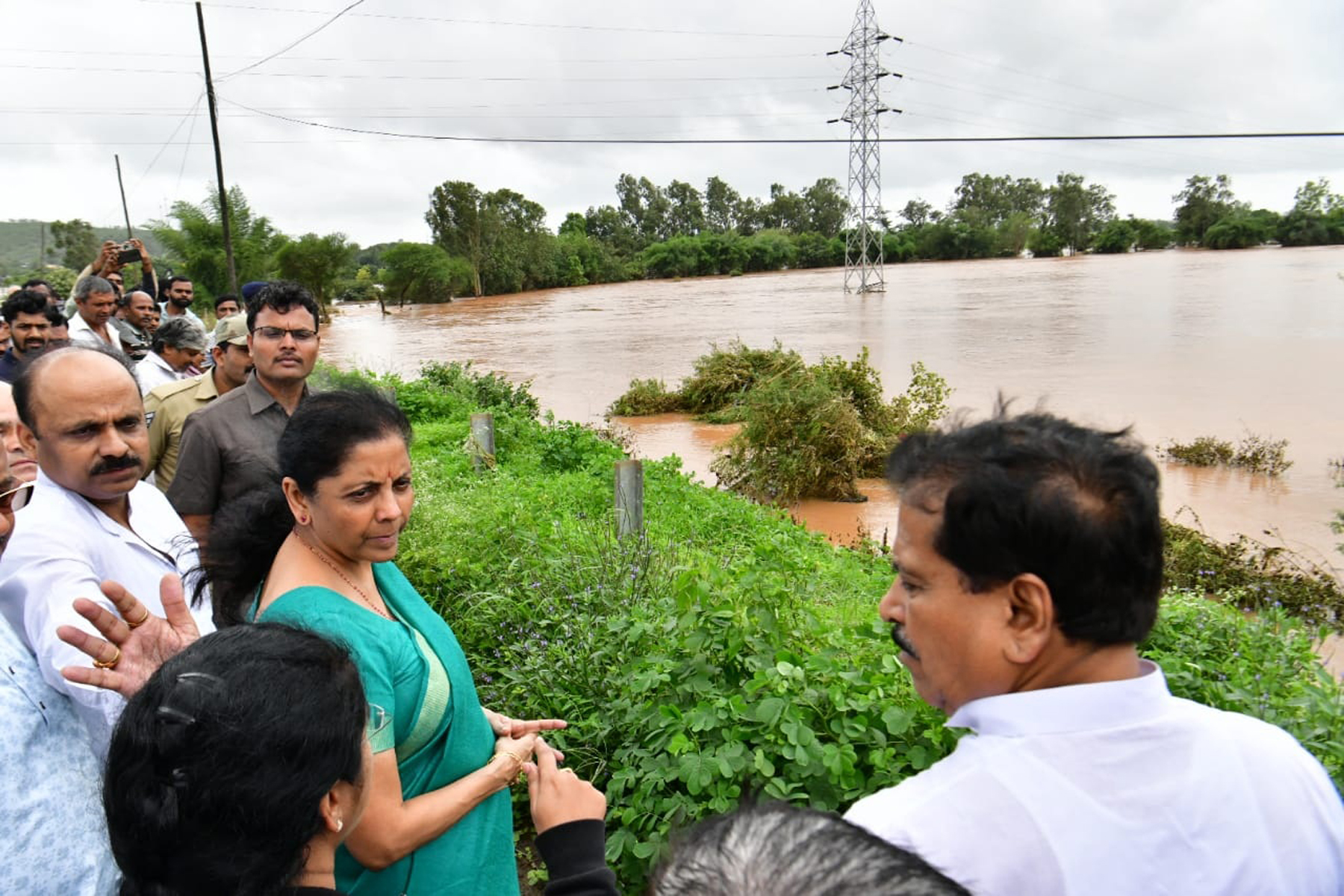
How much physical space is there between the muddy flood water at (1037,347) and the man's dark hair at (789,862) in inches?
22.5

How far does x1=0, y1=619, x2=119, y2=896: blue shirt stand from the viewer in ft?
4.02

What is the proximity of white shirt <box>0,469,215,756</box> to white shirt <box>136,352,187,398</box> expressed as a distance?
3.09 meters

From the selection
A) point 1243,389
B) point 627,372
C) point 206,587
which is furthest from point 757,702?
point 627,372

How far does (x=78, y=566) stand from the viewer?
175 cm

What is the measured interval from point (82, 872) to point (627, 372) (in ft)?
73.3

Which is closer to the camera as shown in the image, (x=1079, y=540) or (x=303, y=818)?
(x=1079, y=540)

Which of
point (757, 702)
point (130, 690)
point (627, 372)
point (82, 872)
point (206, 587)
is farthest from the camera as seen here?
point (627, 372)

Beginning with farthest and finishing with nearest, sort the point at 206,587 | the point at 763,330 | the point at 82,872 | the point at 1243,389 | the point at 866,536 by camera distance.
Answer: the point at 763,330, the point at 1243,389, the point at 866,536, the point at 206,587, the point at 82,872

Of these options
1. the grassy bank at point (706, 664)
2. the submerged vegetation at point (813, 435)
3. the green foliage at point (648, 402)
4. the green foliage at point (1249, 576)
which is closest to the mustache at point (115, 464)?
the grassy bank at point (706, 664)

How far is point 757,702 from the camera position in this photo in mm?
2598

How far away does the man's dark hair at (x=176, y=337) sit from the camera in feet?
17.2

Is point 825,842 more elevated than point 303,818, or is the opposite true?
point 825,842

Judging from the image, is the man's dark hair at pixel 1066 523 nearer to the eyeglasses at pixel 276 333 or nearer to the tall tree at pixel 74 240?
the eyeglasses at pixel 276 333

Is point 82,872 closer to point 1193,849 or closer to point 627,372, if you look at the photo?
point 1193,849
